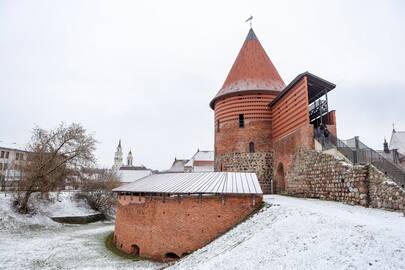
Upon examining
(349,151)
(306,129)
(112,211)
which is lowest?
(112,211)

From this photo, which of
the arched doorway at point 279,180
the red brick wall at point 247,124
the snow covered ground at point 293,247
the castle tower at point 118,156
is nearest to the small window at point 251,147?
the red brick wall at point 247,124

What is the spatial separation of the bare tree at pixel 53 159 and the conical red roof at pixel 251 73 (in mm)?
11882

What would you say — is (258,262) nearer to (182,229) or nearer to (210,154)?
(182,229)

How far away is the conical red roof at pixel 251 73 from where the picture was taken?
20844mm

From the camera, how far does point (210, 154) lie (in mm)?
59781

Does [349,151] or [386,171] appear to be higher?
[349,151]

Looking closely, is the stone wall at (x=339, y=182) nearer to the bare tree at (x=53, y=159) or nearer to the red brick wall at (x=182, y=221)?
the red brick wall at (x=182, y=221)

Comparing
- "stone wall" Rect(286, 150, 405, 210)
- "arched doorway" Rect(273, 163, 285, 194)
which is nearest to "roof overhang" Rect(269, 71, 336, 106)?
"stone wall" Rect(286, 150, 405, 210)

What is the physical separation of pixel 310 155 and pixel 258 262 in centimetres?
920

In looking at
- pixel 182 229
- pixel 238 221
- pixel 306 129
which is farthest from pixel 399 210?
pixel 182 229

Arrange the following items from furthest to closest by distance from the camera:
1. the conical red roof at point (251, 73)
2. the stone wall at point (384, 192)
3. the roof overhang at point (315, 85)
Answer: the conical red roof at point (251, 73), the roof overhang at point (315, 85), the stone wall at point (384, 192)

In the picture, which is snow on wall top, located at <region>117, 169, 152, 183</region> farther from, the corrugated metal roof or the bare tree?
the corrugated metal roof

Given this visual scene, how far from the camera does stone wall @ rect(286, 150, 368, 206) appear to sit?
1064cm

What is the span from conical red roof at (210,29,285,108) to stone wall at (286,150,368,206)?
23.4 feet
